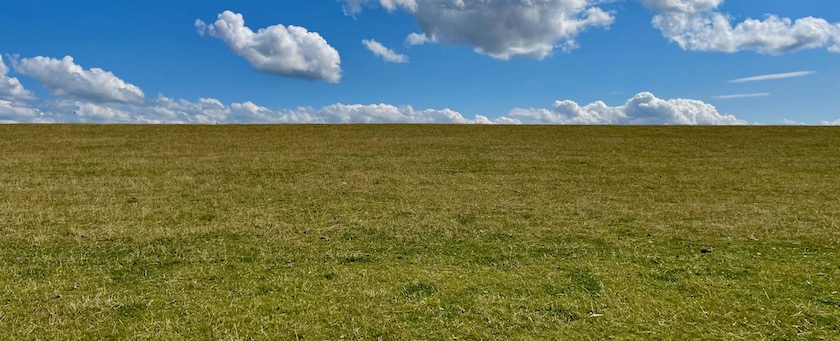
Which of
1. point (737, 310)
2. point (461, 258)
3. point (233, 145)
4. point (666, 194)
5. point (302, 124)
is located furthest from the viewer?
point (302, 124)

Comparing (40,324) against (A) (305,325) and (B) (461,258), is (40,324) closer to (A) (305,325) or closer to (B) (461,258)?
(A) (305,325)

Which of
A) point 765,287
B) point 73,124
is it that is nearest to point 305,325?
point 765,287

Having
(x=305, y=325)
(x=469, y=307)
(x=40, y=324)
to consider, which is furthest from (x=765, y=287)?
(x=40, y=324)

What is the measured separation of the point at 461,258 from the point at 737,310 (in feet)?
12.4

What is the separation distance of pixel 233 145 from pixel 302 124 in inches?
511

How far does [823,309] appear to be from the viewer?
5.82m

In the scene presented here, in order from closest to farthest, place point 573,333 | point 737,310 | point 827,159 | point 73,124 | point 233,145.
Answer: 1. point 573,333
2. point 737,310
3. point 827,159
4. point 233,145
5. point 73,124

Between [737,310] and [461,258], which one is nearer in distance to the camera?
[737,310]

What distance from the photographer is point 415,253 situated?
820 centimetres

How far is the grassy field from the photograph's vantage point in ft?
18.1

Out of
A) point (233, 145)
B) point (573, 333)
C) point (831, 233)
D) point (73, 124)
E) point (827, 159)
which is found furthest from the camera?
point (73, 124)

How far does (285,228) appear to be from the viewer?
994 centimetres

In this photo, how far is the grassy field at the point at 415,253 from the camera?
5512 mm

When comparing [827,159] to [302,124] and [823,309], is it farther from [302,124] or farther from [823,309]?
[302,124]
